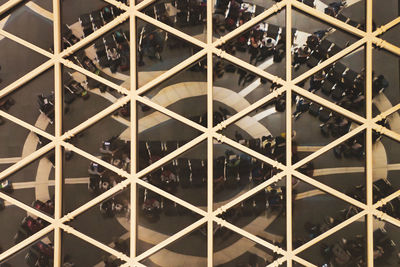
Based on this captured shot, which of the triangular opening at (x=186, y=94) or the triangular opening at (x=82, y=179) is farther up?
the triangular opening at (x=186, y=94)

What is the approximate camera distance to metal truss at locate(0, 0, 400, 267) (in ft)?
20.9

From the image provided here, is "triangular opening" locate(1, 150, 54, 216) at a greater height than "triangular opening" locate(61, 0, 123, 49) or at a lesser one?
lesser

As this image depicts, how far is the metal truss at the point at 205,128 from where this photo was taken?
20.9 ft

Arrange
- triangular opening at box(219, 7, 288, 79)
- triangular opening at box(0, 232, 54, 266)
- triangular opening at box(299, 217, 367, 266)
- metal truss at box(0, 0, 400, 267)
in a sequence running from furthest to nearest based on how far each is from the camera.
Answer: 1. triangular opening at box(0, 232, 54, 266)
2. triangular opening at box(299, 217, 367, 266)
3. triangular opening at box(219, 7, 288, 79)
4. metal truss at box(0, 0, 400, 267)

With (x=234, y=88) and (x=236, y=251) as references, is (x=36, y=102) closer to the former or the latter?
(x=234, y=88)

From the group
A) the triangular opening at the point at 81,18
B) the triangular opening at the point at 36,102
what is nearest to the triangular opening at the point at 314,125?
the triangular opening at the point at 81,18

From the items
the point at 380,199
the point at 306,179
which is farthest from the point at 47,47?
the point at 380,199

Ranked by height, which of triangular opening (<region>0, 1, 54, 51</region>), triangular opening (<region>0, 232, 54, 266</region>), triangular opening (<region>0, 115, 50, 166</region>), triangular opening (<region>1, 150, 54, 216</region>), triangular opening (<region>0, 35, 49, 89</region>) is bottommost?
triangular opening (<region>0, 232, 54, 266</region>)

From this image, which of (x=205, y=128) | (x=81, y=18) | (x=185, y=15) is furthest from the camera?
(x=81, y=18)

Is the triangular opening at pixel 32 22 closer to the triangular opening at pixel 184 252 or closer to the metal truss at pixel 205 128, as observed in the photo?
the metal truss at pixel 205 128

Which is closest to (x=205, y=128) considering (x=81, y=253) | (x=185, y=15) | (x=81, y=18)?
(x=185, y=15)

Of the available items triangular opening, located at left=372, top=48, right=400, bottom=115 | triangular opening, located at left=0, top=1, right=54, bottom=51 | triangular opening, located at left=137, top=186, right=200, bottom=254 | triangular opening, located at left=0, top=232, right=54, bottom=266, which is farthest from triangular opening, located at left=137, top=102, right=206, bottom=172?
triangular opening, located at left=372, top=48, right=400, bottom=115

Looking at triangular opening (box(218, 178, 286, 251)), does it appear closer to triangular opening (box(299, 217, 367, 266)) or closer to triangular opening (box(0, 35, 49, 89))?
triangular opening (box(299, 217, 367, 266))

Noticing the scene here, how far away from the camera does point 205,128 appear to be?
6.48m
